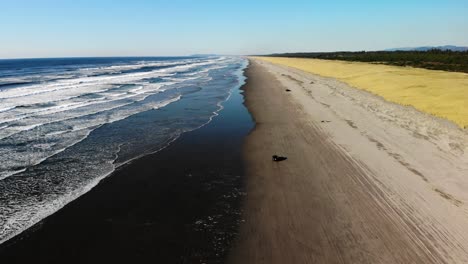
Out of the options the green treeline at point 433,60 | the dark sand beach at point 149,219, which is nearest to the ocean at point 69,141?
the dark sand beach at point 149,219

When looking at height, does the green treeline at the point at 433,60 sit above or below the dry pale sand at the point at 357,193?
above

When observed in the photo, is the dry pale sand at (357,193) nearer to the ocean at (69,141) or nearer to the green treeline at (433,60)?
the ocean at (69,141)

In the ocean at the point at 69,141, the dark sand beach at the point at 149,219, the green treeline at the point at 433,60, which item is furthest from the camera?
the green treeline at the point at 433,60

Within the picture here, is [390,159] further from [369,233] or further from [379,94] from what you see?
[379,94]

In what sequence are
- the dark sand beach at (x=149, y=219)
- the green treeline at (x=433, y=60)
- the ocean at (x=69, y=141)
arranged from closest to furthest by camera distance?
the dark sand beach at (x=149, y=219)
the ocean at (x=69, y=141)
the green treeline at (x=433, y=60)

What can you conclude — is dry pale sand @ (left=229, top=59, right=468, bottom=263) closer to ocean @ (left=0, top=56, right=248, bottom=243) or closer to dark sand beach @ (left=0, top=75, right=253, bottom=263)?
dark sand beach @ (left=0, top=75, right=253, bottom=263)

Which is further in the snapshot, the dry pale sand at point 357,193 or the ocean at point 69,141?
the ocean at point 69,141
